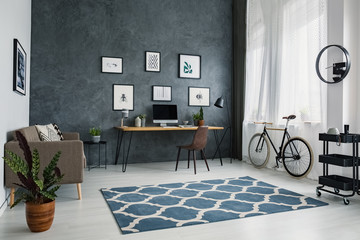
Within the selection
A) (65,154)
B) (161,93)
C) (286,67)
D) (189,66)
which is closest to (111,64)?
(161,93)

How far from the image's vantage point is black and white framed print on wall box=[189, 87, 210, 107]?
19.3 feet

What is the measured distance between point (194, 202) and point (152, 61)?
329 cm

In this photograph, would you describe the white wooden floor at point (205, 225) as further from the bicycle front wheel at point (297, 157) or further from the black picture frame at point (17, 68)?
the black picture frame at point (17, 68)

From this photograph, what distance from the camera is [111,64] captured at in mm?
5320

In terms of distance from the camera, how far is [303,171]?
4.31m

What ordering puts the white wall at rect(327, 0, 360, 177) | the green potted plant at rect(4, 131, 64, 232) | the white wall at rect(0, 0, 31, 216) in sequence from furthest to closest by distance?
the white wall at rect(327, 0, 360, 177), the white wall at rect(0, 0, 31, 216), the green potted plant at rect(4, 131, 64, 232)

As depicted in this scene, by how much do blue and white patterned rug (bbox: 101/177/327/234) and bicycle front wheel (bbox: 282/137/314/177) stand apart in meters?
0.77

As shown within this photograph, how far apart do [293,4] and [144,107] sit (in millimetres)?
3117

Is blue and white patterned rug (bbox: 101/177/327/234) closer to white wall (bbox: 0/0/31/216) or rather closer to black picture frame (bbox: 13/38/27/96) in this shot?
white wall (bbox: 0/0/31/216)

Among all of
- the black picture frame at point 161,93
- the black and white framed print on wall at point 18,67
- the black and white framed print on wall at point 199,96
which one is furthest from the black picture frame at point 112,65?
the black and white framed print on wall at point 18,67

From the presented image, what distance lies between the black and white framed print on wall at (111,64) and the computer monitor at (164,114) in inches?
38.6

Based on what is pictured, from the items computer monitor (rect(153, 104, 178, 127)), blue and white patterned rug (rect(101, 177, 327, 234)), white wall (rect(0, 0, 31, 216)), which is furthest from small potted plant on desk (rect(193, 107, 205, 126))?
white wall (rect(0, 0, 31, 216))

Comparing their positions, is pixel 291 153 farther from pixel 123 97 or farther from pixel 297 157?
pixel 123 97

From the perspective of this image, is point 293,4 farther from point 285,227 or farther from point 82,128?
point 82,128
